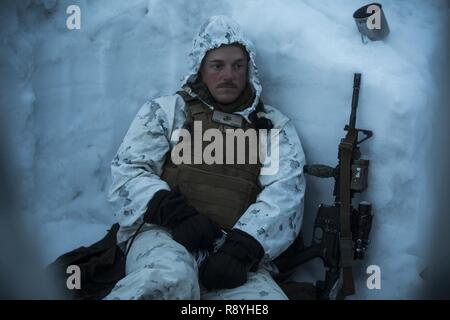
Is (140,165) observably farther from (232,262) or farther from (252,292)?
(252,292)

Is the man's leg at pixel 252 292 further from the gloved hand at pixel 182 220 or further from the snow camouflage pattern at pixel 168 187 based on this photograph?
the gloved hand at pixel 182 220

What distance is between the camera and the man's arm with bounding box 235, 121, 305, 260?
104 inches

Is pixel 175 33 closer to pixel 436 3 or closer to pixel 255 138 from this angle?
pixel 255 138

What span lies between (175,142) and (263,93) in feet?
2.16

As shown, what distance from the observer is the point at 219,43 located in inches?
117

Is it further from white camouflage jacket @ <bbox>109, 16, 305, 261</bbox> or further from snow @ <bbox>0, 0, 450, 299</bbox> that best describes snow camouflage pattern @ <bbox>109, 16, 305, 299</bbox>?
snow @ <bbox>0, 0, 450, 299</bbox>

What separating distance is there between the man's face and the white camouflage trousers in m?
0.74

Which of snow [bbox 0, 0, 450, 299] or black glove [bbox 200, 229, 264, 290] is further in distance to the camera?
snow [bbox 0, 0, 450, 299]

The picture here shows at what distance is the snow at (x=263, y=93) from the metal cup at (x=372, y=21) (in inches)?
2.2

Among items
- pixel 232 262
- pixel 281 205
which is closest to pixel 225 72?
pixel 281 205

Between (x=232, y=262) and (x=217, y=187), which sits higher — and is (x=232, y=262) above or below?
below

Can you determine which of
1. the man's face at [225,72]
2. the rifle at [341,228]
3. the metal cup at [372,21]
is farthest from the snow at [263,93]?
the man's face at [225,72]

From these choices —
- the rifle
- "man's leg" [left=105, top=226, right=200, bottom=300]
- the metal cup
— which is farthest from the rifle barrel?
"man's leg" [left=105, top=226, right=200, bottom=300]

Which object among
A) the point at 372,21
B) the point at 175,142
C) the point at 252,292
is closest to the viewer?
the point at 252,292
